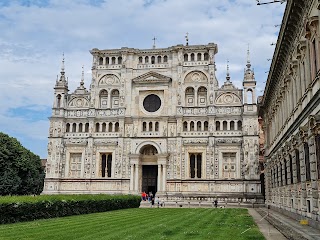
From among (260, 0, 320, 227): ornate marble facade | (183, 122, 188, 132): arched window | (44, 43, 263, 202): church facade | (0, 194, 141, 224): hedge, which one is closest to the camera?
(260, 0, 320, 227): ornate marble facade

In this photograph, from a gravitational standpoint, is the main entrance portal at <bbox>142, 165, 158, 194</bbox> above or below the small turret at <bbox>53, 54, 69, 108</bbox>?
below

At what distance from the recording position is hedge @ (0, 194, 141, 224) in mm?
22641

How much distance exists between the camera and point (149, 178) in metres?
57.0

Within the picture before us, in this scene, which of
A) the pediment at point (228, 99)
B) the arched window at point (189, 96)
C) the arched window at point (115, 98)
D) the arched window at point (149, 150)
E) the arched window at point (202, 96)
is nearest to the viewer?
the pediment at point (228, 99)

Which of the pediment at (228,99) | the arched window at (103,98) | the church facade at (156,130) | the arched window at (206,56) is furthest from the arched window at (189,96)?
the arched window at (103,98)

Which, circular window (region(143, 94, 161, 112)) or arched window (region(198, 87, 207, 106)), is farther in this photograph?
circular window (region(143, 94, 161, 112))

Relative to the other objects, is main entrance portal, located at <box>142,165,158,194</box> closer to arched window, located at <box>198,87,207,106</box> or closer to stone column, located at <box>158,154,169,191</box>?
stone column, located at <box>158,154,169,191</box>

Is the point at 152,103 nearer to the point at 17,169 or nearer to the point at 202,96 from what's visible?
the point at 202,96

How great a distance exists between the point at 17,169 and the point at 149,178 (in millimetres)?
20448

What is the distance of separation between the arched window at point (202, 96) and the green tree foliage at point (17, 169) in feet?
94.5

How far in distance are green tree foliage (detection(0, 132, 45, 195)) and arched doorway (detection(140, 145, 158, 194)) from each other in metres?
19.0

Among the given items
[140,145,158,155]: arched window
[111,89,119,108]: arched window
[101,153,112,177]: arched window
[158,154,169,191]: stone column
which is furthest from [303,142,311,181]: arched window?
[111,89,119,108]: arched window

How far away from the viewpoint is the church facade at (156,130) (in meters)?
53.0

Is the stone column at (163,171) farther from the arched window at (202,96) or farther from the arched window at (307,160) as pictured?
the arched window at (307,160)
